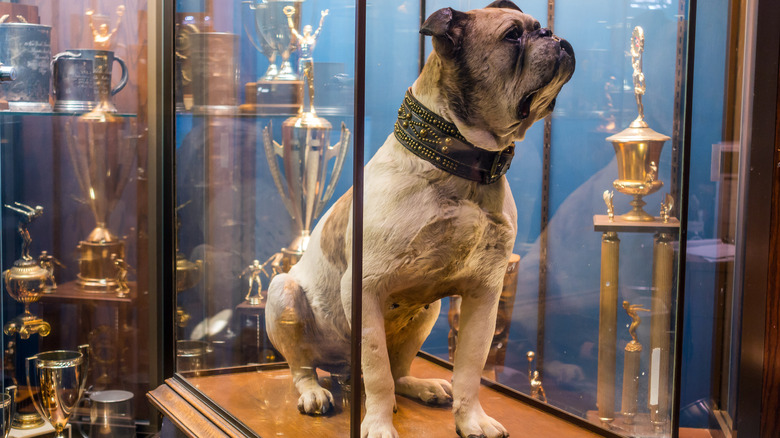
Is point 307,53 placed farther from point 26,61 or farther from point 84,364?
point 84,364

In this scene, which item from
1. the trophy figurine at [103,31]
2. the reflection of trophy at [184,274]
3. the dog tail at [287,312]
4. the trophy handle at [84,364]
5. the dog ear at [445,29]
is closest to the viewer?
the dog ear at [445,29]

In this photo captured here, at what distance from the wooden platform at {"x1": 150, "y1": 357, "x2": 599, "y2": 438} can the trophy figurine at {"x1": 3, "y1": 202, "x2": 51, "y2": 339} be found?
35.1 inches

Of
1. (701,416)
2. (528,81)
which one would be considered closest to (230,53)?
(528,81)

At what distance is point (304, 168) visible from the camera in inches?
52.8

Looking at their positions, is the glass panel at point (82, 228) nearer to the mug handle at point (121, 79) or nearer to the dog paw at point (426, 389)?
the mug handle at point (121, 79)

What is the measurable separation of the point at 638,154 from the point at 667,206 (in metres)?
0.12

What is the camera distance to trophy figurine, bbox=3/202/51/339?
226cm

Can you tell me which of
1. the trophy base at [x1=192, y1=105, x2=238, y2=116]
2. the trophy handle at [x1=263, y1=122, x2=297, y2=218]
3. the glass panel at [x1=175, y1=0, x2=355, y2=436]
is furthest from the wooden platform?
the trophy base at [x1=192, y1=105, x2=238, y2=116]

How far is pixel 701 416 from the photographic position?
2094 millimetres

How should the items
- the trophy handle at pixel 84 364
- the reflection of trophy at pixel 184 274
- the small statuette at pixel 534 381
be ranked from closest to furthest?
the small statuette at pixel 534 381, the reflection of trophy at pixel 184 274, the trophy handle at pixel 84 364

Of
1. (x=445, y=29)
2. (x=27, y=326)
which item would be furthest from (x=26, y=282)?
(x=445, y=29)

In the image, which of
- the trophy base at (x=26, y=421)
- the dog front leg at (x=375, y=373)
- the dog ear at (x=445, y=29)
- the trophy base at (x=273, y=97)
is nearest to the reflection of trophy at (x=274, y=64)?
the trophy base at (x=273, y=97)

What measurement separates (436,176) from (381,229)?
0.42ft

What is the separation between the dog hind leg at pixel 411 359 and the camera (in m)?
1.52
